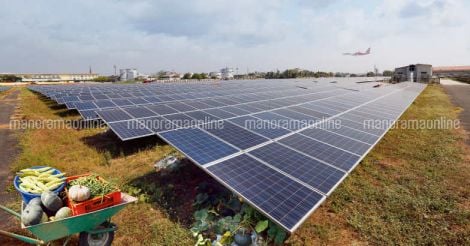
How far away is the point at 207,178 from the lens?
28.2 feet

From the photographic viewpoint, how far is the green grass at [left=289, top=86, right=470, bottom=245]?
6012mm

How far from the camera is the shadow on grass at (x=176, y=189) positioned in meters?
6.91

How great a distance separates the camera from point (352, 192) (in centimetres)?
812

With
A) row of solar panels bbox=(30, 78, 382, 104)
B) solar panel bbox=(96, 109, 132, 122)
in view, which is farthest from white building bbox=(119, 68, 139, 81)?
solar panel bbox=(96, 109, 132, 122)

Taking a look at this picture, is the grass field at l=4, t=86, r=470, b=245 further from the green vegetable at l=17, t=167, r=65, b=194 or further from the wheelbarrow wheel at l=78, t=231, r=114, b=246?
the green vegetable at l=17, t=167, r=65, b=194

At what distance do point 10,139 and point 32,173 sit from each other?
12.7 metres

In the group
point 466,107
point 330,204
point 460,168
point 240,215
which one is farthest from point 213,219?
point 466,107

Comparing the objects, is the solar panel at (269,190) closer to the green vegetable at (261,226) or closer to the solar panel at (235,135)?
the green vegetable at (261,226)

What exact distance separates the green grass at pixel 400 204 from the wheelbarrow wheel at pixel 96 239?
438 centimetres

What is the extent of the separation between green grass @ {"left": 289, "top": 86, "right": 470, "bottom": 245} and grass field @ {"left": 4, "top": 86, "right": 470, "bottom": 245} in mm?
24

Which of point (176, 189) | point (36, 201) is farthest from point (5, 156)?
point (36, 201)

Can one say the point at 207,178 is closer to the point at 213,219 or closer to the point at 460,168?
the point at 213,219

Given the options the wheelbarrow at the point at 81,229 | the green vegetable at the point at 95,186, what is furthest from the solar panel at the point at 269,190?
the wheelbarrow at the point at 81,229
